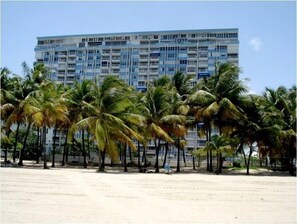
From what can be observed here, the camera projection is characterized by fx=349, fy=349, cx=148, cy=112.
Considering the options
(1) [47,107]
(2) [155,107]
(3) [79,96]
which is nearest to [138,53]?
(3) [79,96]

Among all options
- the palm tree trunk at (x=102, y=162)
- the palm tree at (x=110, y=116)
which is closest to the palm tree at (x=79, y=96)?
the palm tree trunk at (x=102, y=162)

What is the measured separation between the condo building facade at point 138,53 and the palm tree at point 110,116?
60793mm

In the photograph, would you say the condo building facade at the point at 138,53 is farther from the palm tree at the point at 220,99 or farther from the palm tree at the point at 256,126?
the palm tree at the point at 220,99

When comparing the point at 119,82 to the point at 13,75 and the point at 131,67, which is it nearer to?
the point at 13,75

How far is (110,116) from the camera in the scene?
95.4ft

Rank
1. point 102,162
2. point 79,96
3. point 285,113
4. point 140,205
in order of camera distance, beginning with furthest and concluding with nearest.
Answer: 1. point 285,113
2. point 79,96
3. point 102,162
4. point 140,205

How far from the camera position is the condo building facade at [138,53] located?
3738 inches

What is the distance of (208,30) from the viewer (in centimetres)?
9700

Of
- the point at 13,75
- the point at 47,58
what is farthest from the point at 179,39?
the point at 13,75

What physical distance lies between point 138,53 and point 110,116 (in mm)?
71956

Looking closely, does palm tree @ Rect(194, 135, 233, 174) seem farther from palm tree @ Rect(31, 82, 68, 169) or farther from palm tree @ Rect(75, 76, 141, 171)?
palm tree @ Rect(31, 82, 68, 169)

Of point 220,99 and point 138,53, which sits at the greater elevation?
Result: point 138,53

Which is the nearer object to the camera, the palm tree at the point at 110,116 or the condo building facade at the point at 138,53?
the palm tree at the point at 110,116

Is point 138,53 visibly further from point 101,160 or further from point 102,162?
point 102,162
